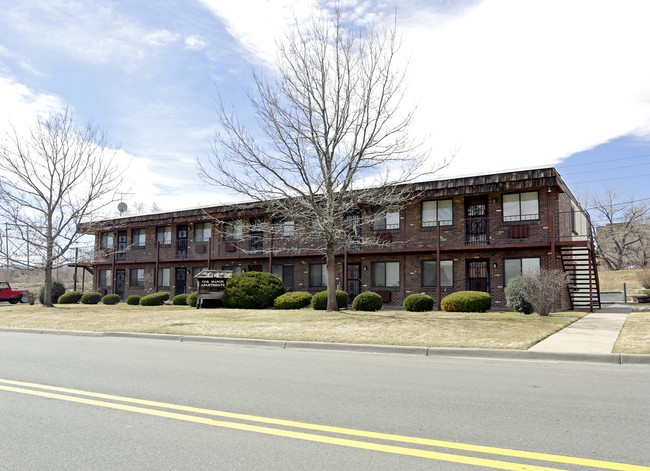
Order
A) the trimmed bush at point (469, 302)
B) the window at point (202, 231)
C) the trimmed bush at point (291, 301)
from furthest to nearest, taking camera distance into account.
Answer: the window at point (202, 231), the trimmed bush at point (291, 301), the trimmed bush at point (469, 302)

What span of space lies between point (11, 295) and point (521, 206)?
117ft

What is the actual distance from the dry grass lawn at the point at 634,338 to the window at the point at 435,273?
995 cm

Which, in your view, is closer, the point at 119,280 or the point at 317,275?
the point at 317,275

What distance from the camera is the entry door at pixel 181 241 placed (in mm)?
33906

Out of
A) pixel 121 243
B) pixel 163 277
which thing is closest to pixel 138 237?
pixel 121 243

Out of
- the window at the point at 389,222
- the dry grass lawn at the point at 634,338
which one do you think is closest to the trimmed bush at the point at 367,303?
the window at the point at 389,222

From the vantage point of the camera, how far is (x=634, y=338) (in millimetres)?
10812

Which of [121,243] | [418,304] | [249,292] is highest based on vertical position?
[121,243]

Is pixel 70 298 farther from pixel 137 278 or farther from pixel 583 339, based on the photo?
pixel 583 339

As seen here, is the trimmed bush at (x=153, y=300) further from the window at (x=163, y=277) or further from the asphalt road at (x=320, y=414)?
the asphalt road at (x=320, y=414)

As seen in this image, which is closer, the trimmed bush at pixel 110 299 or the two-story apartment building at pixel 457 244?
the two-story apartment building at pixel 457 244

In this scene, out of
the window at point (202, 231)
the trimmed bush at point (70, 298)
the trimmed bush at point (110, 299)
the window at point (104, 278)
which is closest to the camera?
the trimmed bush at point (110, 299)

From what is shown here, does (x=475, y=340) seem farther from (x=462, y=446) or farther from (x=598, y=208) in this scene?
(x=598, y=208)

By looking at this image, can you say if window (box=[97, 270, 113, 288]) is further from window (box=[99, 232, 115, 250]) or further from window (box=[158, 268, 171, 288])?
window (box=[158, 268, 171, 288])
